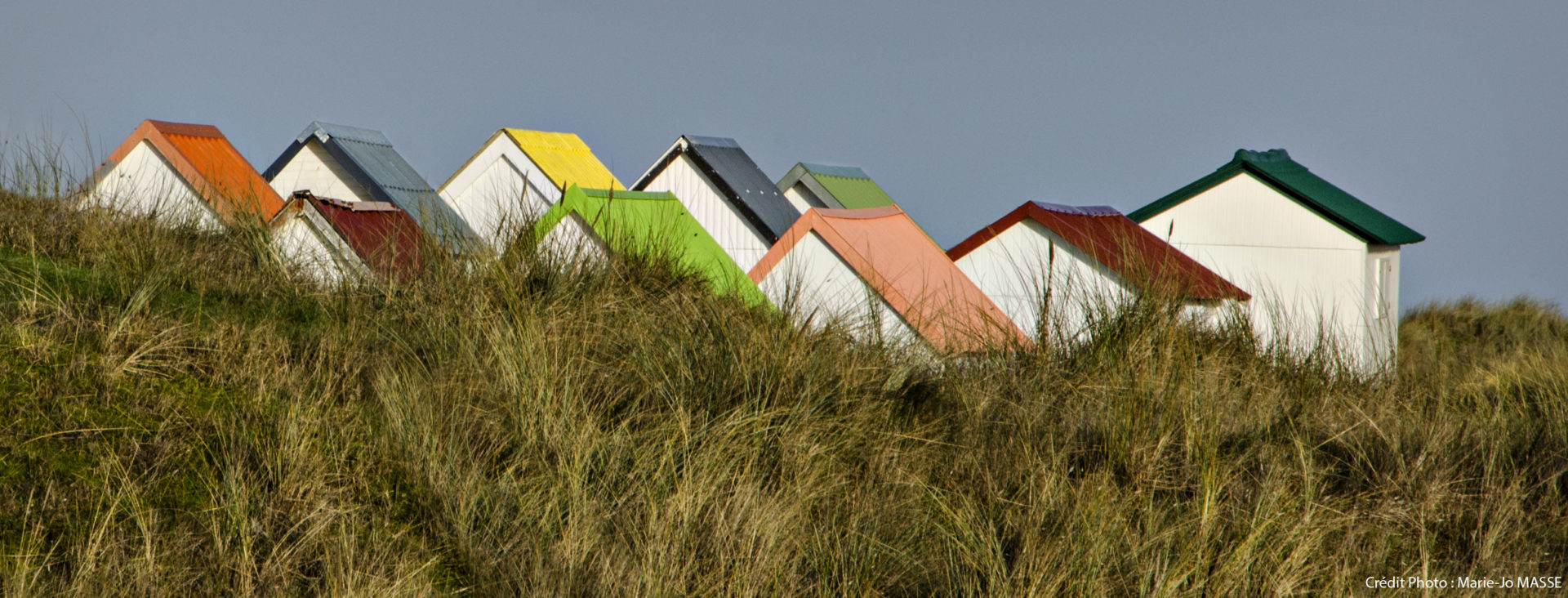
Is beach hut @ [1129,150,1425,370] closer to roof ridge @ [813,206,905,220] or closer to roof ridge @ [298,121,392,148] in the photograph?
roof ridge @ [813,206,905,220]

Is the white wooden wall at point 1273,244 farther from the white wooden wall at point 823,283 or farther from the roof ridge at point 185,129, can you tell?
the roof ridge at point 185,129

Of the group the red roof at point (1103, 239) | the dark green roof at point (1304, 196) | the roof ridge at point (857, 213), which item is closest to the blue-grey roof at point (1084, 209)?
the red roof at point (1103, 239)

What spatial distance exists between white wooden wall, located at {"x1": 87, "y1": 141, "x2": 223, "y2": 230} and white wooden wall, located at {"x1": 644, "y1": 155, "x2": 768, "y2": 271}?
5360 mm

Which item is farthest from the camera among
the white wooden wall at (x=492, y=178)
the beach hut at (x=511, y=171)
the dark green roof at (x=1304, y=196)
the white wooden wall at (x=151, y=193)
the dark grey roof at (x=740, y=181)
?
the beach hut at (x=511, y=171)

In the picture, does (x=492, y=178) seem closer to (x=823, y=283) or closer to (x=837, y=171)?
(x=837, y=171)

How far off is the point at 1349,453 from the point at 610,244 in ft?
12.7

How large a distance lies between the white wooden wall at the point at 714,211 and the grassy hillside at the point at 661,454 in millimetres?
6998

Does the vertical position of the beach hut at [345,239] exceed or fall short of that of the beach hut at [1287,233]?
it falls short

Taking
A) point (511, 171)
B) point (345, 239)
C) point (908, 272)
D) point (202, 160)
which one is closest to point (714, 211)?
point (511, 171)

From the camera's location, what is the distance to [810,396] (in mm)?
4641

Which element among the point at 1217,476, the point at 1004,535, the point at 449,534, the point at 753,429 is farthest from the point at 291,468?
the point at 1217,476

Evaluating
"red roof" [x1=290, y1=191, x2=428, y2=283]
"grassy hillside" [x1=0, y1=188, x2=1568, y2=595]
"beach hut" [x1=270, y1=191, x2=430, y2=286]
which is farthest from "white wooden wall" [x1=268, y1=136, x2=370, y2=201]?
"grassy hillside" [x1=0, y1=188, x2=1568, y2=595]

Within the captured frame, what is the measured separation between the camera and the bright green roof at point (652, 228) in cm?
702

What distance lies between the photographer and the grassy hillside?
131 inches
